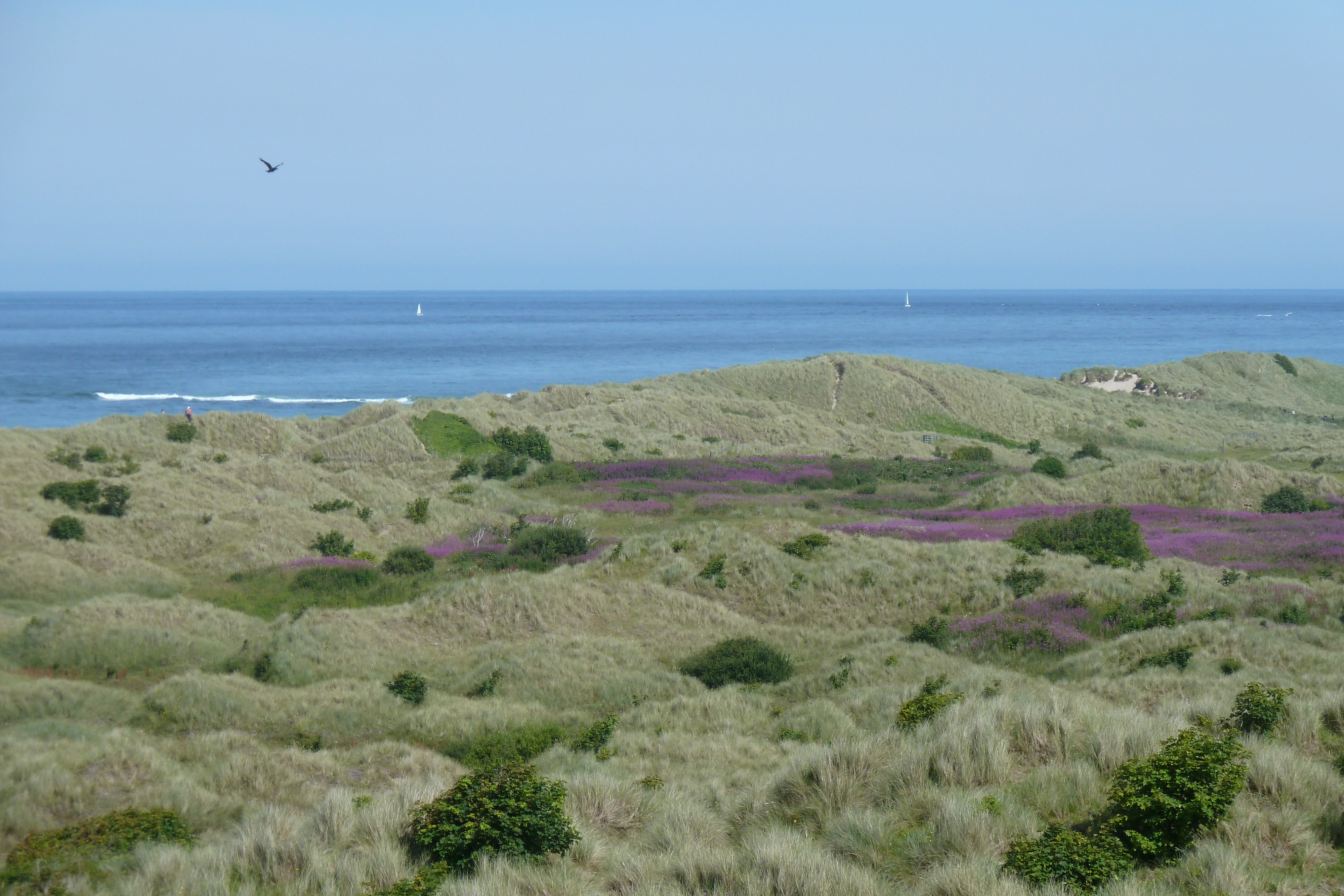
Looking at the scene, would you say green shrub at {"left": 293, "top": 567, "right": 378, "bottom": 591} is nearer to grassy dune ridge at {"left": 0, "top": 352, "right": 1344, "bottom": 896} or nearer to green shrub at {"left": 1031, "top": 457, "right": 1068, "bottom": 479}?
grassy dune ridge at {"left": 0, "top": 352, "right": 1344, "bottom": 896}

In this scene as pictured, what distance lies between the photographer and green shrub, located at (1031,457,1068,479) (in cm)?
3838

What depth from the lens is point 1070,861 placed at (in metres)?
6.79

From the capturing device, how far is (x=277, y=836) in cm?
863

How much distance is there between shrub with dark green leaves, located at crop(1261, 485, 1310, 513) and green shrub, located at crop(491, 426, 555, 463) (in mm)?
28235

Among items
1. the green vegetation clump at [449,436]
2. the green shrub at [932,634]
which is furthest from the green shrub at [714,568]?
the green vegetation clump at [449,436]

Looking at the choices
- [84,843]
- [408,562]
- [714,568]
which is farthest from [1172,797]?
[408,562]

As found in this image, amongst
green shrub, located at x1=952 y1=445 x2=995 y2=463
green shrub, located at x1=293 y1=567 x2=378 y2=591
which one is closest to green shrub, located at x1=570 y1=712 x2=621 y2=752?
green shrub, located at x1=293 y1=567 x2=378 y2=591

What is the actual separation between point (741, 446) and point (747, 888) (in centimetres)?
4308

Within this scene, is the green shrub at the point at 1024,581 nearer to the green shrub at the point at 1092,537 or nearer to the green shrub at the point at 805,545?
the green shrub at the point at 1092,537

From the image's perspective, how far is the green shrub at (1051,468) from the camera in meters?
38.4

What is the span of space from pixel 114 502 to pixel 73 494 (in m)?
1.31

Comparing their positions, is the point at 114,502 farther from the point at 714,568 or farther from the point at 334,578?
the point at 714,568

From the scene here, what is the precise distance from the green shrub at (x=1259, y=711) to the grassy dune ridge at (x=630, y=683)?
18 centimetres

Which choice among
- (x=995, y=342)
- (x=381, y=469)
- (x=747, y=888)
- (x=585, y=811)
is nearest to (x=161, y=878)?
(x=585, y=811)
